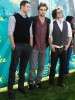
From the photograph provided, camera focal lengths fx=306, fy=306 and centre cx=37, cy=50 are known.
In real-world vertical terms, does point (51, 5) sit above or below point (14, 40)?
above

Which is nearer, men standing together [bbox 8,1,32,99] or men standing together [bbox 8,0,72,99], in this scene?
men standing together [bbox 8,1,32,99]

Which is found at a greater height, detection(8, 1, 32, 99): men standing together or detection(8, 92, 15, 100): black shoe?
detection(8, 1, 32, 99): men standing together

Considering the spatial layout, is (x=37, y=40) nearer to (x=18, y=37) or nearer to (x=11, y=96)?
(x=18, y=37)

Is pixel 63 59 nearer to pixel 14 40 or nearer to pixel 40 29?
pixel 40 29

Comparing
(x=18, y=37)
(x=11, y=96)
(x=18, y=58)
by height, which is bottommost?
(x=11, y=96)

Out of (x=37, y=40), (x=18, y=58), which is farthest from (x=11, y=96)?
(x=37, y=40)

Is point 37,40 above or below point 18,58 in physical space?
above

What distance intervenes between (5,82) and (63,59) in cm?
129

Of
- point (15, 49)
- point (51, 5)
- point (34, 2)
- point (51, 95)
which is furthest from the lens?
point (51, 5)

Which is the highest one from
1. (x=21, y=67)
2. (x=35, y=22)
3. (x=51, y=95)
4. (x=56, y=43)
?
(x=35, y=22)

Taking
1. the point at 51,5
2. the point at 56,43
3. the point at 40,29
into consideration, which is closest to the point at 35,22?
the point at 40,29

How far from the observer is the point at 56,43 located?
6.12 metres

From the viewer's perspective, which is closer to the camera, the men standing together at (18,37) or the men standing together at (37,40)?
the men standing together at (18,37)

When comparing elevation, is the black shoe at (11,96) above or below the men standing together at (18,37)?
below
